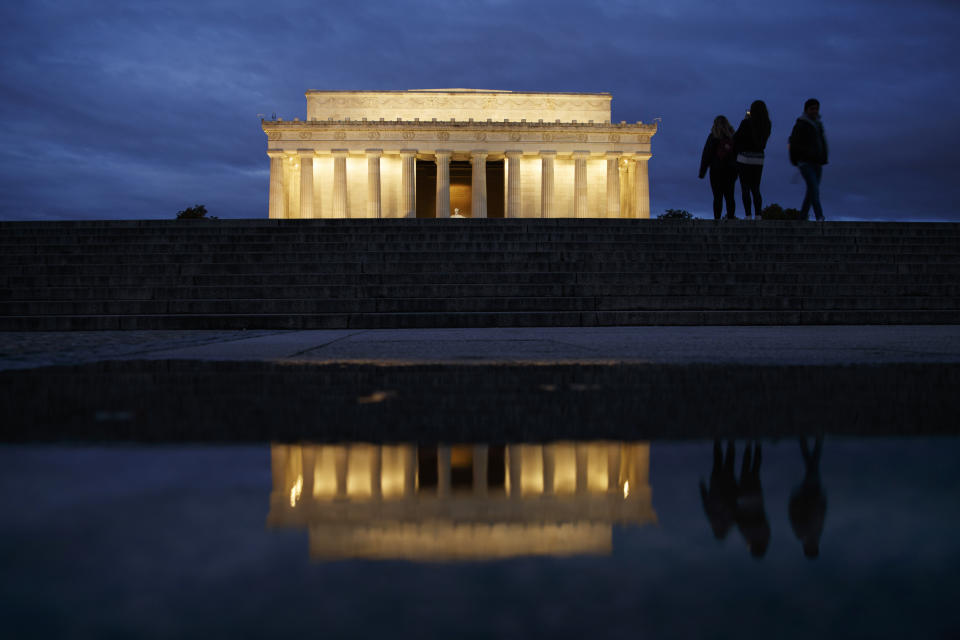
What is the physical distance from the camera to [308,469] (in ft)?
5.61

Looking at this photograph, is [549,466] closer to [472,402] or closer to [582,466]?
[582,466]

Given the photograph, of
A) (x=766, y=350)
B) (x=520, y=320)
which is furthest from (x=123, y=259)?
(x=766, y=350)

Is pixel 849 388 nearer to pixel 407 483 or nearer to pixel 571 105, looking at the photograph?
pixel 407 483

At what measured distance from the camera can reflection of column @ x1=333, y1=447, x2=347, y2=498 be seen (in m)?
1.50

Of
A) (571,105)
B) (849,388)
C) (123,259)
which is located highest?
(571,105)

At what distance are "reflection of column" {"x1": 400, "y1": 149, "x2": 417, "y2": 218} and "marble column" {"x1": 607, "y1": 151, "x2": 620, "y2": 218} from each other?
13.0 meters

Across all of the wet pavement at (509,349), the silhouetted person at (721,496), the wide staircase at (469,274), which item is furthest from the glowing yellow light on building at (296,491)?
the wide staircase at (469,274)

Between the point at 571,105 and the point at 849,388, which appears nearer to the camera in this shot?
the point at 849,388

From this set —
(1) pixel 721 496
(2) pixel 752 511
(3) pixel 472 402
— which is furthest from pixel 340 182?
(2) pixel 752 511

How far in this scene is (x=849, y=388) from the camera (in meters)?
3.29

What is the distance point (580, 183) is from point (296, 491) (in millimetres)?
44545

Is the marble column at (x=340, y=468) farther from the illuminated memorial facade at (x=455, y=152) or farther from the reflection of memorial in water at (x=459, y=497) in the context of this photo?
the illuminated memorial facade at (x=455, y=152)

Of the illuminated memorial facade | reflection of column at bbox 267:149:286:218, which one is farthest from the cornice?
reflection of column at bbox 267:149:286:218

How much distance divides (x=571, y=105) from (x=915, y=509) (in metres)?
47.7
